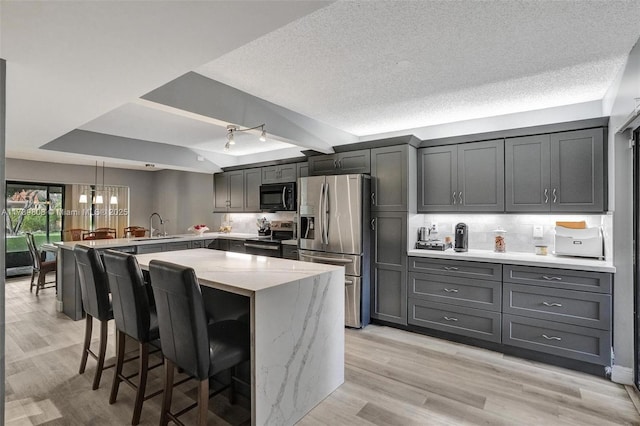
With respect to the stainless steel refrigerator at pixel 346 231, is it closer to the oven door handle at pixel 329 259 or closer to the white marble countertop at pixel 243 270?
the oven door handle at pixel 329 259

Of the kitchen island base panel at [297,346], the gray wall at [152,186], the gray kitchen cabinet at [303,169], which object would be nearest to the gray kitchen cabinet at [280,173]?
the gray kitchen cabinet at [303,169]

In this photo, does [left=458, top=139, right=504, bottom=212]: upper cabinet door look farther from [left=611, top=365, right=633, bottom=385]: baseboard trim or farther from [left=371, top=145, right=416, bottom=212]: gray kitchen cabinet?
[left=611, top=365, right=633, bottom=385]: baseboard trim

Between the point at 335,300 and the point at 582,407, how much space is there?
1945mm

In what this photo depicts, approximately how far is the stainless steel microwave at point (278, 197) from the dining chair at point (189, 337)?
3.30 meters

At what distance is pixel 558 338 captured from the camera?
2914 millimetres

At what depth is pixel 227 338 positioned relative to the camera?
1929mm

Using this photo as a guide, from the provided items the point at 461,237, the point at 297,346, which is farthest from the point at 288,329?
the point at 461,237

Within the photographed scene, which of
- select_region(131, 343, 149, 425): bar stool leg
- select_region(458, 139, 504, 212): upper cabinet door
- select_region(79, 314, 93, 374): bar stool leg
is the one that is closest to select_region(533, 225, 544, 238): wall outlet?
select_region(458, 139, 504, 212): upper cabinet door

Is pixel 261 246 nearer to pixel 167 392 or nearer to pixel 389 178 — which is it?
pixel 389 178

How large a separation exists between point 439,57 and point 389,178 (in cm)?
167

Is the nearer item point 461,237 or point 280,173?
point 461,237

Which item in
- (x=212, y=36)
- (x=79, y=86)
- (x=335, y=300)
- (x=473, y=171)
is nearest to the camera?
(x=212, y=36)

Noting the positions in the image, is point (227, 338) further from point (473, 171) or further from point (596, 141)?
point (596, 141)

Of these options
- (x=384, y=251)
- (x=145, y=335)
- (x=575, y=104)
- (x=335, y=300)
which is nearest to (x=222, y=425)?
(x=145, y=335)
